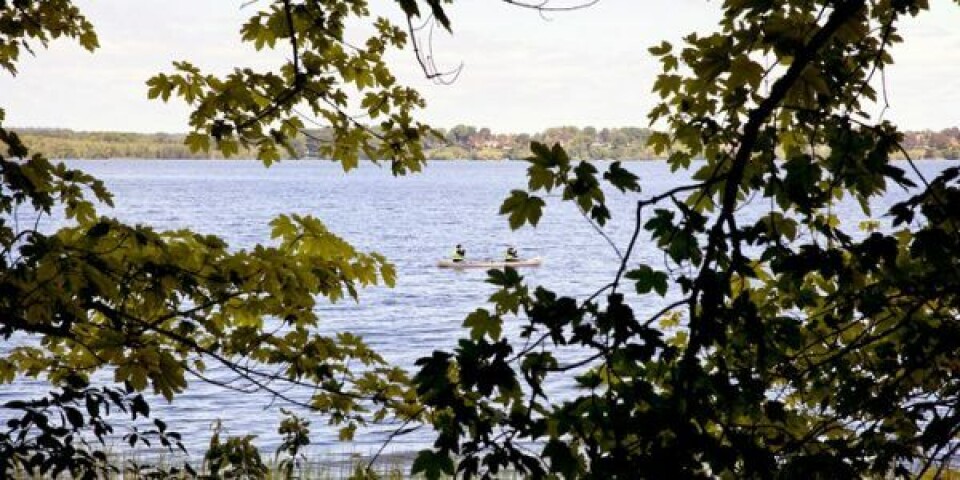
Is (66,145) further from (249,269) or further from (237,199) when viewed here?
(249,269)

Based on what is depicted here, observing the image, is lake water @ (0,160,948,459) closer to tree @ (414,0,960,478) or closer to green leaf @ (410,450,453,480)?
tree @ (414,0,960,478)

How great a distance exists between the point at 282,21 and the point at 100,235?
133cm

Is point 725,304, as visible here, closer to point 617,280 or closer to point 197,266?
point 617,280

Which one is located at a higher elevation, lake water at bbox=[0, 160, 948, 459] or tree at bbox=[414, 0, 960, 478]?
tree at bbox=[414, 0, 960, 478]

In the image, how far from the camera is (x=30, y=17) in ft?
17.6

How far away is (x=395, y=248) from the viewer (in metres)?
51.7

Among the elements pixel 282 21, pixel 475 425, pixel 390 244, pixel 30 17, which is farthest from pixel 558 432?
pixel 390 244

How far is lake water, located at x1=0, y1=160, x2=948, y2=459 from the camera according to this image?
60.8 feet

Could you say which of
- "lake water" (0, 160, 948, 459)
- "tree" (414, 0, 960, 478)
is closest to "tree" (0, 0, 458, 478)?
"lake water" (0, 160, 948, 459)

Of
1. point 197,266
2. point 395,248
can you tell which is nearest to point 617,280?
point 197,266

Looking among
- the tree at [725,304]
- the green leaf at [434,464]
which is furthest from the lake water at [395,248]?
the green leaf at [434,464]

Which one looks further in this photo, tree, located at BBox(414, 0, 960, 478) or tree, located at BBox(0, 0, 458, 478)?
tree, located at BBox(0, 0, 458, 478)

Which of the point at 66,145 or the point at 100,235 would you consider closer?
the point at 100,235

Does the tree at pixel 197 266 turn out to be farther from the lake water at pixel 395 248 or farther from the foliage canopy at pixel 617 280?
the lake water at pixel 395 248
